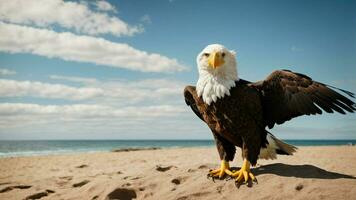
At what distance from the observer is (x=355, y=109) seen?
419cm

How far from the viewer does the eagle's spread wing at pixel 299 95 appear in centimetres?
425

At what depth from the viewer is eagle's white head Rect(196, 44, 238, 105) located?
4215 millimetres

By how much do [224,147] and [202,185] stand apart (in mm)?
749

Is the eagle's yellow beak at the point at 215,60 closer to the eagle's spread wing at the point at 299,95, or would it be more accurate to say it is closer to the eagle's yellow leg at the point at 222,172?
the eagle's spread wing at the point at 299,95

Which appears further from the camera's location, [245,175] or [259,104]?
[259,104]

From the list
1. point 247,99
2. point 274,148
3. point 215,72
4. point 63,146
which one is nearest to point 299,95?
point 247,99

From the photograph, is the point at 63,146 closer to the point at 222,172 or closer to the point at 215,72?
the point at 222,172

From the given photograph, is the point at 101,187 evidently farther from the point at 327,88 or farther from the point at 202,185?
the point at 327,88

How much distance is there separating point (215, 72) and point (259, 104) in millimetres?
725

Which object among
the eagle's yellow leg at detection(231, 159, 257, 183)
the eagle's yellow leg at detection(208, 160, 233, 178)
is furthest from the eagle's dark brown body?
the eagle's yellow leg at detection(208, 160, 233, 178)

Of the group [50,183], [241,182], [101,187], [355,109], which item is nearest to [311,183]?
[241,182]

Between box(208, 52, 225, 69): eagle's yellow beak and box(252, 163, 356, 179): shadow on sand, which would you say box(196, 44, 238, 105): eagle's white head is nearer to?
box(208, 52, 225, 69): eagle's yellow beak

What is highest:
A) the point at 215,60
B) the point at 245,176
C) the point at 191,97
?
the point at 215,60

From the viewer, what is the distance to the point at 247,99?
4.27 meters
